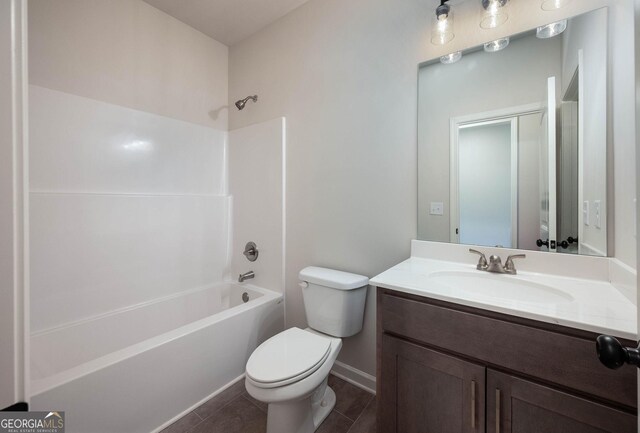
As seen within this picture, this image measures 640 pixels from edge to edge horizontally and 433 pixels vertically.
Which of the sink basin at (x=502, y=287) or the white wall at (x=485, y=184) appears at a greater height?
the white wall at (x=485, y=184)

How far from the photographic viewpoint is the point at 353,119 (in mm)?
1673

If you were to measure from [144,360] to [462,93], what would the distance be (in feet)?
6.98

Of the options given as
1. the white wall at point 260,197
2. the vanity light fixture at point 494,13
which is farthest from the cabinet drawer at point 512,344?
the vanity light fixture at point 494,13

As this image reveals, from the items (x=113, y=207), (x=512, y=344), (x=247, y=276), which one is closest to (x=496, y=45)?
(x=512, y=344)

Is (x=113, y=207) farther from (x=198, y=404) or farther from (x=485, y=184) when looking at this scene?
(x=485, y=184)

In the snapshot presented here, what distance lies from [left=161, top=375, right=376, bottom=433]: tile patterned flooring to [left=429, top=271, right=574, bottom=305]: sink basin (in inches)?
35.9

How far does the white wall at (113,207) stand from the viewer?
4.96ft

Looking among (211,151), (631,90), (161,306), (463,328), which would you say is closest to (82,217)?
(161,306)

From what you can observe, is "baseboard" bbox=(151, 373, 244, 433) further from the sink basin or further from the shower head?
the shower head

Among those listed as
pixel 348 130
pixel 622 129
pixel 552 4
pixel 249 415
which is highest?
pixel 552 4

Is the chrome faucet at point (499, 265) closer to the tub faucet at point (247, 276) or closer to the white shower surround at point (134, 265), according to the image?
the white shower surround at point (134, 265)

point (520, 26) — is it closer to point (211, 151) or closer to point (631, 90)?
point (631, 90)

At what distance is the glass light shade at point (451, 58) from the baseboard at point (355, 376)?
1891 mm

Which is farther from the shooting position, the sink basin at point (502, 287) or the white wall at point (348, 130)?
the white wall at point (348, 130)
